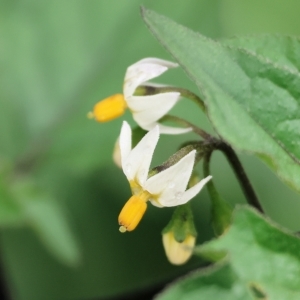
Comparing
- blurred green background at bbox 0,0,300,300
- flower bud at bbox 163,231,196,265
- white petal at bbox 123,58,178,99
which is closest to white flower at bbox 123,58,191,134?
white petal at bbox 123,58,178,99

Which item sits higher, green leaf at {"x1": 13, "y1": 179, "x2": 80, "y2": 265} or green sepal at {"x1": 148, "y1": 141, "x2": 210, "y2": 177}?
green sepal at {"x1": 148, "y1": 141, "x2": 210, "y2": 177}

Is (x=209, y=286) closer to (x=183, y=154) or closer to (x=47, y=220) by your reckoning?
(x=183, y=154)

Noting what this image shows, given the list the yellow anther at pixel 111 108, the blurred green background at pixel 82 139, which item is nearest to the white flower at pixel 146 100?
the yellow anther at pixel 111 108

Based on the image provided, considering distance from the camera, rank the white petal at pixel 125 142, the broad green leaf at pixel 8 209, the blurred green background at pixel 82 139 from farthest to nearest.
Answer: the blurred green background at pixel 82 139, the broad green leaf at pixel 8 209, the white petal at pixel 125 142

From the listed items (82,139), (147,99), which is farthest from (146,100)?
(82,139)

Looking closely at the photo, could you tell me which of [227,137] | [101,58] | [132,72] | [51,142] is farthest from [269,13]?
[227,137]

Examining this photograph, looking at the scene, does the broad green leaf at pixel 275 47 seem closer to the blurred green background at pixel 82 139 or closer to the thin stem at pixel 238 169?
the thin stem at pixel 238 169

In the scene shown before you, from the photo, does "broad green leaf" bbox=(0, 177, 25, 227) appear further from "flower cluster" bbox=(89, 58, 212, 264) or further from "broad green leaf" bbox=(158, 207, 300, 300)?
"broad green leaf" bbox=(158, 207, 300, 300)
